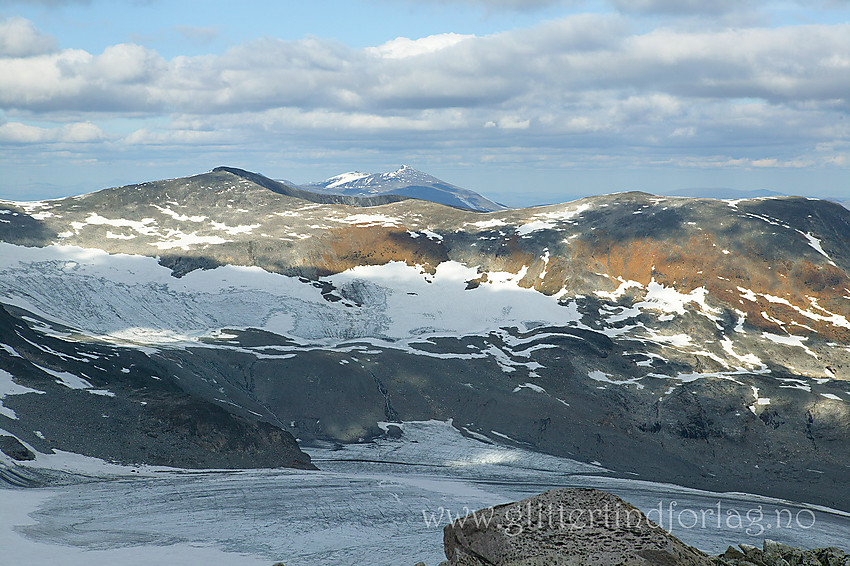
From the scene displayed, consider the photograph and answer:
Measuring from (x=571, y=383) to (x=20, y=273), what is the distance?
86078mm

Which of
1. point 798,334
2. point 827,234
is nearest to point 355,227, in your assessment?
point 798,334

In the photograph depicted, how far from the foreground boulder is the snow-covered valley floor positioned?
1748cm

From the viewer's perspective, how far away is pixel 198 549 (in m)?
32.6

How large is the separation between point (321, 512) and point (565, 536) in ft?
99.9

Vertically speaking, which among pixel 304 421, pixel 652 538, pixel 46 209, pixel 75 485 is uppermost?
pixel 46 209

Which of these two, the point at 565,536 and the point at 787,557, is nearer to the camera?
the point at 565,536

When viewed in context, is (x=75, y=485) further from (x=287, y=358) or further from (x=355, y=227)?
(x=355, y=227)

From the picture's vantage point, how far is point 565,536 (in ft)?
53.6

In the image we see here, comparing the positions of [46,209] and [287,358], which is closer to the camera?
[287,358]

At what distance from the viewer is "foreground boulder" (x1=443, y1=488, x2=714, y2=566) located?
15.6 m

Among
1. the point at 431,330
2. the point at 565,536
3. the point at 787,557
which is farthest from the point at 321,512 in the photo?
the point at 431,330

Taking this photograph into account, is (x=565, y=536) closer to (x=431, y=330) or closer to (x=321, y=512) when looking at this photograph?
(x=321, y=512)

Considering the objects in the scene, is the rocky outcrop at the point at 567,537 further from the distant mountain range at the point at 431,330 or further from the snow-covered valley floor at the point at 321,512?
the distant mountain range at the point at 431,330

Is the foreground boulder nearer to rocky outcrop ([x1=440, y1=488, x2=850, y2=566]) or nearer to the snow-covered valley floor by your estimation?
rocky outcrop ([x1=440, y1=488, x2=850, y2=566])
